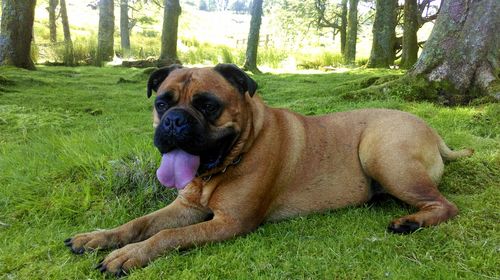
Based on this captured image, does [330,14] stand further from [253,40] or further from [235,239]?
[235,239]

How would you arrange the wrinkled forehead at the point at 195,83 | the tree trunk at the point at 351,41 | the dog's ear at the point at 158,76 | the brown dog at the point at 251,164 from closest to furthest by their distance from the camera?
1. the brown dog at the point at 251,164
2. the wrinkled forehead at the point at 195,83
3. the dog's ear at the point at 158,76
4. the tree trunk at the point at 351,41

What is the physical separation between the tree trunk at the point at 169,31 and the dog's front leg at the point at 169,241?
1337cm

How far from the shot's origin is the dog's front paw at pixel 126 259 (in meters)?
2.72

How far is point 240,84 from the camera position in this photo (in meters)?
3.37

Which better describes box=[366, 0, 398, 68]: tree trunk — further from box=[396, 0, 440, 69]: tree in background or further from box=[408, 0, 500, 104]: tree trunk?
box=[408, 0, 500, 104]: tree trunk

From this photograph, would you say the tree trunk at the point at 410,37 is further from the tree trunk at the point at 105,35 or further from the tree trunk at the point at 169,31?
the tree trunk at the point at 105,35

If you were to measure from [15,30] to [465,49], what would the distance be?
10399mm

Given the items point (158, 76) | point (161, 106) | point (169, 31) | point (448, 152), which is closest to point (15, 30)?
point (169, 31)

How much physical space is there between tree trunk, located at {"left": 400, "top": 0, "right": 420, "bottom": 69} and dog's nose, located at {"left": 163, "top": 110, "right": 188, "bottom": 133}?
13147 millimetres

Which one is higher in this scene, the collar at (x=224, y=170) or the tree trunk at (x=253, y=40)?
the tree trunk at (x=253, y=40)

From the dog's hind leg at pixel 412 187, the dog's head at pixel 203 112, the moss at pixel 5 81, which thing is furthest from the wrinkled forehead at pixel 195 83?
the moss at pixel 5 81

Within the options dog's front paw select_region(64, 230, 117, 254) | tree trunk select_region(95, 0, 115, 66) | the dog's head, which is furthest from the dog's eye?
tree trunk select_region(95, 0, 115, 66)

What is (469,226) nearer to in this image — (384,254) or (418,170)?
(418,170)

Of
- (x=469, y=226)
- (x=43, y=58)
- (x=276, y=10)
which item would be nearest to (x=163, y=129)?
(x=469, y=226)
